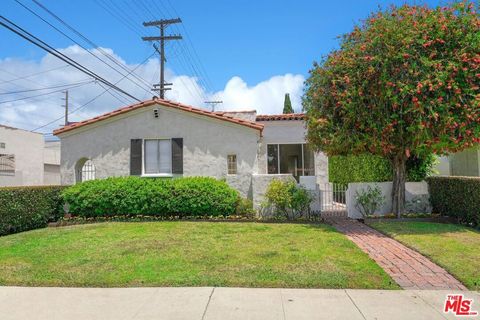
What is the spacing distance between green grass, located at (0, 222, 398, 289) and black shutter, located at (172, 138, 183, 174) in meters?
4.23

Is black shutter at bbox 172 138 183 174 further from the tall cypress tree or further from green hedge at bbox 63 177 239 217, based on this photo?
the tall cypress tree

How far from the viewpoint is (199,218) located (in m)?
12.8

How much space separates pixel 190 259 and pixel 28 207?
7.16 metres

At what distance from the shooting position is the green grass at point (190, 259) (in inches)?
241

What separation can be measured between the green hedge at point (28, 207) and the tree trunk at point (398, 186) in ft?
36.5

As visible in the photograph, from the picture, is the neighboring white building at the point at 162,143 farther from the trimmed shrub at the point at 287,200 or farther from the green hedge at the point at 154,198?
the trimmed shrub at the point at 287,200

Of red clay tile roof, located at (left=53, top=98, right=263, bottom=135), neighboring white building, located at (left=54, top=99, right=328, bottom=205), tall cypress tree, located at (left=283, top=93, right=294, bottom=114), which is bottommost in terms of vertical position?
neighboring white building, located at (left=54, top=99, right=328, bottom=205)

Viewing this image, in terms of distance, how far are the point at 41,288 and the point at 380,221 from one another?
926 cm

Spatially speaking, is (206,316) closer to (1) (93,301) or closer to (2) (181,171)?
(1) (93,301)

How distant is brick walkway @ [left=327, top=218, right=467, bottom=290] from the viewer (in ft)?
19.6

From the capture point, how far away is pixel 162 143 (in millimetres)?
15211

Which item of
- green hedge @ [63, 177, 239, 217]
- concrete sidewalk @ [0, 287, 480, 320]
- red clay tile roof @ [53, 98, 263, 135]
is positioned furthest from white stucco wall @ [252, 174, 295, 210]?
concrete sidewalk @ [0, 287, 480, 320]

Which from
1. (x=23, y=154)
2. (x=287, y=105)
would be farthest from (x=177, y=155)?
(x=23, y=154)

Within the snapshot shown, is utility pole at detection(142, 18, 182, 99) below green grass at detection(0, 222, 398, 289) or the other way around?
the other way around
